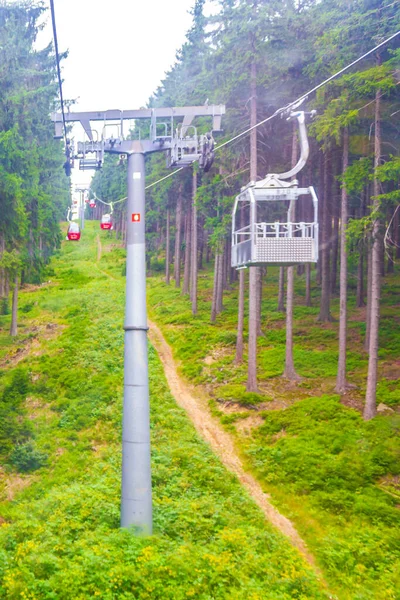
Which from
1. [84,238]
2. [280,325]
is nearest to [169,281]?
[280,325]

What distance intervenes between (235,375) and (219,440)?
191 inches

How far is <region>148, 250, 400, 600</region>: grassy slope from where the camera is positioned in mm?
10922

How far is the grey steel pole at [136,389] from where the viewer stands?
341 inches

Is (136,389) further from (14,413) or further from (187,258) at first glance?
(187,258)

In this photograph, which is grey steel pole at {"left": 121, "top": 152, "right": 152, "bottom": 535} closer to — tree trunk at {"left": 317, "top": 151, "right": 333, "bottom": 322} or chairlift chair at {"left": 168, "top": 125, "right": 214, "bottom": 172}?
chairlift chair at {"left": 168, "top": 125, "right": 214, "bottom": 172}

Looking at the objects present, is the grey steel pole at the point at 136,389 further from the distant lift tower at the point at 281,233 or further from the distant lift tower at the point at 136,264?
the distant lift tower at the point at 281,233

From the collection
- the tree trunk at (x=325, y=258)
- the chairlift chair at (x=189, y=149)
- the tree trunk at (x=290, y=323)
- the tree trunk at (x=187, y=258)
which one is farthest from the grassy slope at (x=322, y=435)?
the chairlift chair at (x=189, y=149)

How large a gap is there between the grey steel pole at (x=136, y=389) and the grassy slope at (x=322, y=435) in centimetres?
435

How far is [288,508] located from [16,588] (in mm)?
7514

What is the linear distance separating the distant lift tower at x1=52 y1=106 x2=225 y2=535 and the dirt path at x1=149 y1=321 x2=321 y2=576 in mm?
4612

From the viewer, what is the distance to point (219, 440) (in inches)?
653

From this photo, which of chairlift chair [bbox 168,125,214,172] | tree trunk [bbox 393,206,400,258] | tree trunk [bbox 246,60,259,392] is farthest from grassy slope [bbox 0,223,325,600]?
tree trunk [bbox 393,206,400,258]

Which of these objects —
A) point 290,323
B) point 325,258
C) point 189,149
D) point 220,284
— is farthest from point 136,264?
point 220,284

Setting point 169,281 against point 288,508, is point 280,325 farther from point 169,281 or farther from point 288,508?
point 169,281
